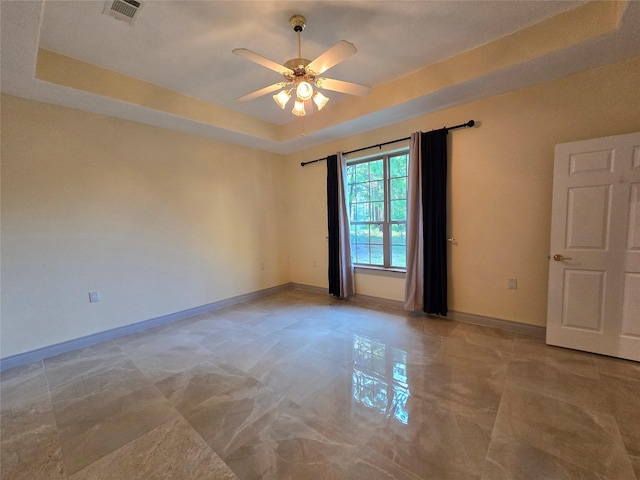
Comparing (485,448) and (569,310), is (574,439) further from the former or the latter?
(569,310)

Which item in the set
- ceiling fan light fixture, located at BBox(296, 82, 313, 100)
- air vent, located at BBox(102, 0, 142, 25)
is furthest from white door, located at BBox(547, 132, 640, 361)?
air vent, located at BBox(102, 0, 142, 25)

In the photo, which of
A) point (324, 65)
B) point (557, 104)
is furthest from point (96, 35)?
point (557, 104)

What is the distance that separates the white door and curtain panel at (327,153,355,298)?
8.28ft

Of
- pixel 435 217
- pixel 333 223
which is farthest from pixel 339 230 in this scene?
pixel 435 217

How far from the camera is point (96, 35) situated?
7.29 feet

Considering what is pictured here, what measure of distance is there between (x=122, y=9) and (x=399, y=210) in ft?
11.7

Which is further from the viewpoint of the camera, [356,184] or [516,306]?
[356,184]

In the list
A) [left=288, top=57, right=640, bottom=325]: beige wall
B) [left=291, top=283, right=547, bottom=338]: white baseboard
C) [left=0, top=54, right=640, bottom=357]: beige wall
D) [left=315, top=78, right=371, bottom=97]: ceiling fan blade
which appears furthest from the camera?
[left=291, top=283, right=547, bottom=338]: white baseboard

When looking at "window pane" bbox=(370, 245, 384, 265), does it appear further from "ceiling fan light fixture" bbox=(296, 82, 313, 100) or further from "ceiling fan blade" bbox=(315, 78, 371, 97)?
"ceiling fan light fixture" bbox=(296, 82, 313, 100)

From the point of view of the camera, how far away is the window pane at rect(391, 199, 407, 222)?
3.89 m

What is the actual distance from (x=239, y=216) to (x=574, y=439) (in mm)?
4418

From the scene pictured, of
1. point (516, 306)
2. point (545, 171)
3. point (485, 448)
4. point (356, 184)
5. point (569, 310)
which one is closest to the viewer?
point (485, 448)

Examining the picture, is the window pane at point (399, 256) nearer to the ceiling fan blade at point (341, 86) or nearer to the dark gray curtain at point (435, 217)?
the dark gray curtain at point (435, 217)

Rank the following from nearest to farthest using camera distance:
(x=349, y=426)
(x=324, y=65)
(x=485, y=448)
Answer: (x=485, y=448), (x=349, y=426), (x=324, y=65)
